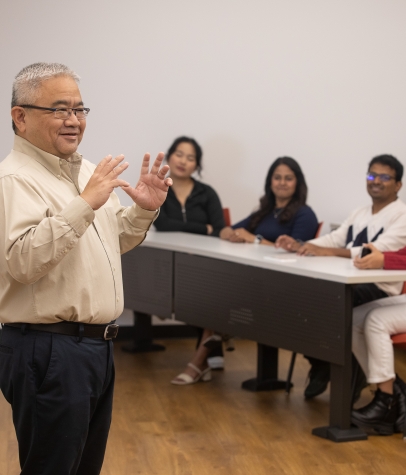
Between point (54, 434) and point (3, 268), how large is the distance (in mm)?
451

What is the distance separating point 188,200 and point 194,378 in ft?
4.49

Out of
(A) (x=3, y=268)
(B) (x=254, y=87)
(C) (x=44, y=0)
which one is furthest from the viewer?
(B) (x=254, y=87)

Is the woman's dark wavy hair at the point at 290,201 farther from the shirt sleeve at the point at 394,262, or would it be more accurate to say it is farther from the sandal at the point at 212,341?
the shirt sleeve at the point at 394,262

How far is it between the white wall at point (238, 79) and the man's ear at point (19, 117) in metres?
3.33

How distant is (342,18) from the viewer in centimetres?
565

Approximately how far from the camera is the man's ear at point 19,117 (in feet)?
6.29

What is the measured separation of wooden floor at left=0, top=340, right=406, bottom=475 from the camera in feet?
10.2

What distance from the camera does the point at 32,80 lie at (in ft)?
6.20

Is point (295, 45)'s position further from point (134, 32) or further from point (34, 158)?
point (34, 158)

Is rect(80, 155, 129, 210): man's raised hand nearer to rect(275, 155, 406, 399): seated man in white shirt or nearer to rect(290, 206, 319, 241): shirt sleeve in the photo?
rect(275, 155, 406, 399): seated man in white shirt

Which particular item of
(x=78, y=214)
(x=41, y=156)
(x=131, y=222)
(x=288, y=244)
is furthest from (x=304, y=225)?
(x=78, y=214)

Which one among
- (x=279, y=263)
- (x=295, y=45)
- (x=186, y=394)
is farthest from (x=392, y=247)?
(x=295, y=45)

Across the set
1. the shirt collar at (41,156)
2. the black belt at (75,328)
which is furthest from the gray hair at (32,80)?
the black belt at (75,328)

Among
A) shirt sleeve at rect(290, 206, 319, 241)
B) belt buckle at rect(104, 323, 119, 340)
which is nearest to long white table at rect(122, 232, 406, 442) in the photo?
shirt sleeve at rect(290, 206, 319, 241)
